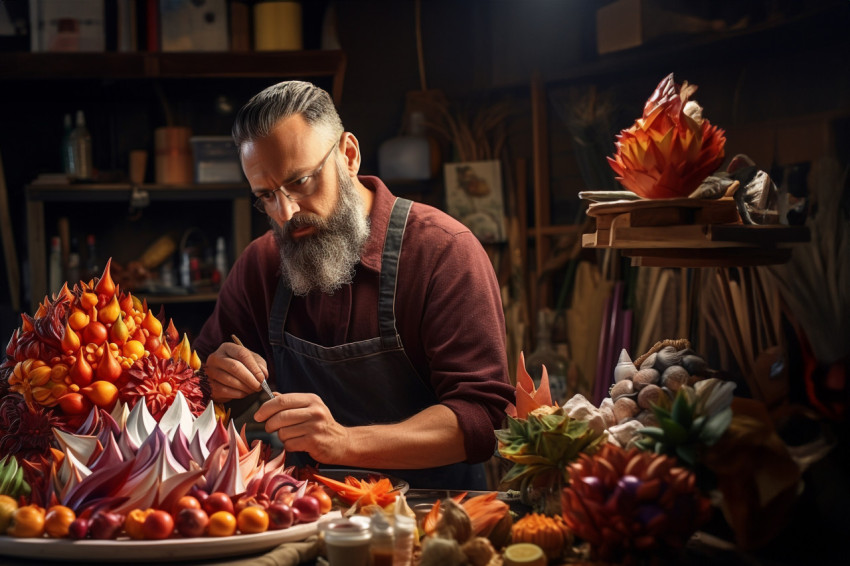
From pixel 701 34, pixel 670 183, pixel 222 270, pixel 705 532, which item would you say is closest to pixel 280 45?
pixel 222 270

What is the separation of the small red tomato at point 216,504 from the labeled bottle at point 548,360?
263 centimetres

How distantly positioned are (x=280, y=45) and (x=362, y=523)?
300 cm

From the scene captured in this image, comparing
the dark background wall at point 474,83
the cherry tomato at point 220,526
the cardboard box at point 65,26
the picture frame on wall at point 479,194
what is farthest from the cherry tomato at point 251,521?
the cardboard box at point 65,26

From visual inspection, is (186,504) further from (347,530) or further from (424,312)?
(424,312)

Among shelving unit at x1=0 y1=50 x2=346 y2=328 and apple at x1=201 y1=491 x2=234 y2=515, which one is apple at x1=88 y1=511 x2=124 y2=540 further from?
shelving unit at x1=0 y1=50 x2=346 y2=328

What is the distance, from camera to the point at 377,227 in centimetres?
216

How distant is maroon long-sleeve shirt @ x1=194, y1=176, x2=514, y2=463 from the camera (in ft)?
6.14

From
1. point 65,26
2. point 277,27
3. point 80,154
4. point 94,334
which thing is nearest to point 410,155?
point 277,27

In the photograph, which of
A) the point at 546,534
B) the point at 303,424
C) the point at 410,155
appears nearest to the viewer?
the point at 546,534

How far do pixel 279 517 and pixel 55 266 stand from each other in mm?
2944

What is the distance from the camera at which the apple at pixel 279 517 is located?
127cm

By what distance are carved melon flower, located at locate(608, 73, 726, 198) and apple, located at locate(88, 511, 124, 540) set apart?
0.91 m

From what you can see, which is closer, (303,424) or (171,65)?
(303,424)

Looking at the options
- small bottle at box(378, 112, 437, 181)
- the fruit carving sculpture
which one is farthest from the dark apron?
small bottle at box(378, 112, 437, 181)
